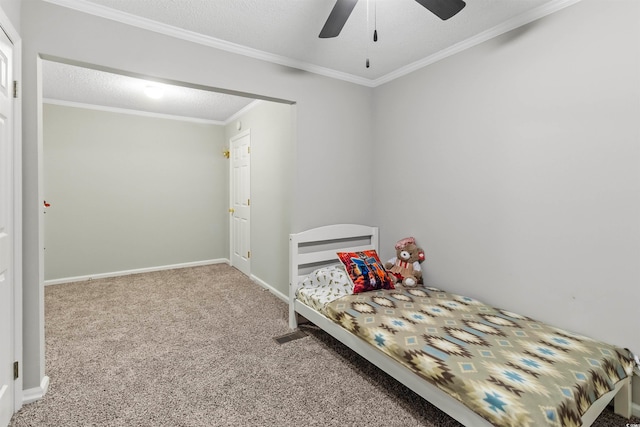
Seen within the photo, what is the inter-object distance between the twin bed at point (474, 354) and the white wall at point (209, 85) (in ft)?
3.14

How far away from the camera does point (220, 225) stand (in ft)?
18.1

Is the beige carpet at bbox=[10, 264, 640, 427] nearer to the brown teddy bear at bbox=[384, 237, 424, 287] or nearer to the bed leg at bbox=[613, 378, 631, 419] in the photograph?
the bed leg at bbox=[613, 378, 631, 419]

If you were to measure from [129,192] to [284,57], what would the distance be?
3.47 m

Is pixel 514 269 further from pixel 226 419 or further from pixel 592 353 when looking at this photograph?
pixel 226 419

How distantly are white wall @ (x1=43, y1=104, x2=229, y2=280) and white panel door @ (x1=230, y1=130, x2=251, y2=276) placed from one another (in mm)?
430

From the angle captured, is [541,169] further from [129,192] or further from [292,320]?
[129,192]

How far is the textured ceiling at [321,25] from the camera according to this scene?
201 centimetres

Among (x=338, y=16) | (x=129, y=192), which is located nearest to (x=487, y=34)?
(x=338, y=16)

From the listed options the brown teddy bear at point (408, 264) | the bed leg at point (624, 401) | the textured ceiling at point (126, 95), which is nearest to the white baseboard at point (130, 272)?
the textured ceiling at point (126, 95)

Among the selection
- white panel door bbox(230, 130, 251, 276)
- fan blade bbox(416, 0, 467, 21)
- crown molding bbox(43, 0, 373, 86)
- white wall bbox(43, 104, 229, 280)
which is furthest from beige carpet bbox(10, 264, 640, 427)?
crown molding bbox(43, 0, 373, 86)

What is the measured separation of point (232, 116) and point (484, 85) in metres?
3.85

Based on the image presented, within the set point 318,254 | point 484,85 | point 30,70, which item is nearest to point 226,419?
point 318,254

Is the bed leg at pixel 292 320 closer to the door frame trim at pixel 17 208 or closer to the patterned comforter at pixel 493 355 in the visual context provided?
the patterned comforter at pixel 493 355

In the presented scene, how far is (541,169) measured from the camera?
6.86 feet
